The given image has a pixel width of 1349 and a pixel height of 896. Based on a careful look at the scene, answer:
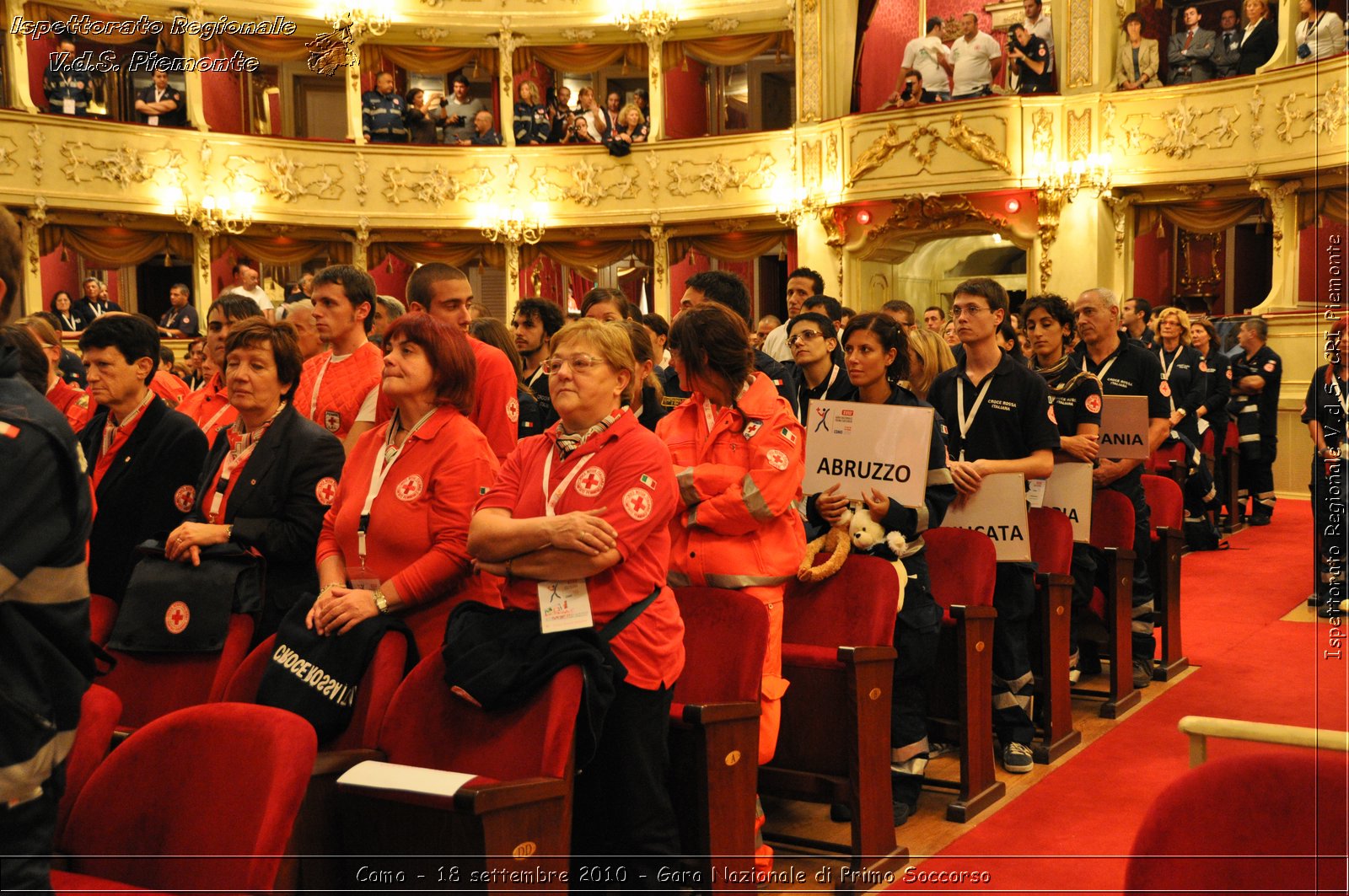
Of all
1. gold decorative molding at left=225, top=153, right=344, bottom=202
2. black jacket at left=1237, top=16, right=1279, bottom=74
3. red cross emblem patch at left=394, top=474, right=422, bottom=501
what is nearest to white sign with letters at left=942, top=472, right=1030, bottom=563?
red cross emblem patch at left=394, top=474, right=422, bottom=501

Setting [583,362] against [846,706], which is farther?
[846,706]

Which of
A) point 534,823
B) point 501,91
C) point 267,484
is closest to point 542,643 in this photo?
point 534,823

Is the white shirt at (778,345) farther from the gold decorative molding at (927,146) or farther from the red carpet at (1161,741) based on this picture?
the gold decorative molding at (927,146)

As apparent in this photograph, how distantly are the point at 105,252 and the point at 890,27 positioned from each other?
9.86 metres

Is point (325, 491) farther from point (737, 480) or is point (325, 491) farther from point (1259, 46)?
point (1259, 46)

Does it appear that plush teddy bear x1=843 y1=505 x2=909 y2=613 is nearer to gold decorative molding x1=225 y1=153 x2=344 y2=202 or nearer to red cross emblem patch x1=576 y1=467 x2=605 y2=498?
red cross emblem patch x1=576 y1=467 x2=605 y2=498

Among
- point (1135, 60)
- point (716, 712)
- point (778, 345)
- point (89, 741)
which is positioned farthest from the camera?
point (1135, 60)

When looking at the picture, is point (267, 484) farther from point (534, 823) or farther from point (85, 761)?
point (534, 823)

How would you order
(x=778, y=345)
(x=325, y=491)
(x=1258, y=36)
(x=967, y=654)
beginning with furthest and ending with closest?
(x=1258, y=36) < (x=778, y=345) < (x=967, y=654) < (x=325, y=491)

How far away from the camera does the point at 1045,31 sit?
1354cm

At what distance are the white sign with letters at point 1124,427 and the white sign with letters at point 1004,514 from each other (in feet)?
4.31

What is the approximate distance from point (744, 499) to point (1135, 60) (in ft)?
38.0

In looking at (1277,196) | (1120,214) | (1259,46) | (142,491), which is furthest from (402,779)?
(1259,46)

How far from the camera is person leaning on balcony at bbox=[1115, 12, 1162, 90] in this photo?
12.8 meters
